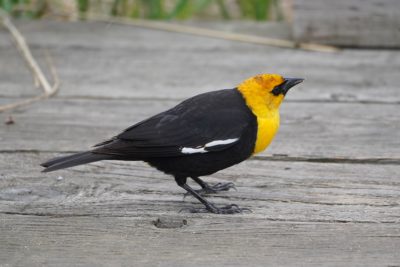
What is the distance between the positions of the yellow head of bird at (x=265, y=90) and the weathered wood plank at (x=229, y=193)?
0.31 metres

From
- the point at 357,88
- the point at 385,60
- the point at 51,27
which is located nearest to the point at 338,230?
the point at 357,88

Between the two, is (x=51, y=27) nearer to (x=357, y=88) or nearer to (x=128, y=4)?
(x=128, y=4)

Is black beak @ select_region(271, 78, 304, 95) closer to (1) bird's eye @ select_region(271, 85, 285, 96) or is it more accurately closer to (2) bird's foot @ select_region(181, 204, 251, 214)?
(1) bird's eye @ select_region(271, 85, 285, 96)

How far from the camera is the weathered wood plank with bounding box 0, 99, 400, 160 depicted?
12.4ft

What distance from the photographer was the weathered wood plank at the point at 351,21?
5.45 meters

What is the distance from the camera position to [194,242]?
265 cm

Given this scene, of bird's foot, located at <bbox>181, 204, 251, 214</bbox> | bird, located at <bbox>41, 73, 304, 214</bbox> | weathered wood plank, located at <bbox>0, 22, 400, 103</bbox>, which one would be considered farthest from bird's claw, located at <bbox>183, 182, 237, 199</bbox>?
weathered wood plank, located at <bbox>0, 22, 400, 103</bbox>

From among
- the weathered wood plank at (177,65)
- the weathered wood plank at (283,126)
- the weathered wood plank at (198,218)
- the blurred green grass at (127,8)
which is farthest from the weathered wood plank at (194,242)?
the blurred green grass at (127,8)

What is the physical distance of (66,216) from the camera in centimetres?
288

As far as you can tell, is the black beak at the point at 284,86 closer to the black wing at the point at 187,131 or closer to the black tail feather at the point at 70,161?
the black wing at the point at 187,131

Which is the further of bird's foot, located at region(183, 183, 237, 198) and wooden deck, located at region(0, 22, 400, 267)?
bird's foot, located at region(183, 183, 237, 198)

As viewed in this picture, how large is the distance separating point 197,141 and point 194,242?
2.12 feet

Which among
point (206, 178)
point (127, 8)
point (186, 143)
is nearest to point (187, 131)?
point (186, 143)

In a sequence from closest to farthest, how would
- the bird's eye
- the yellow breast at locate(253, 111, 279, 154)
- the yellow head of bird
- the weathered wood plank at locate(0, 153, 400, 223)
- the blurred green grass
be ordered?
Result: the weathered wood plank at locate(0, 153, 400, 223) → the yellow breast at locate(253, 111, 279, 154) → the yellow head of bird → the bird's eye → the blurred green grass
